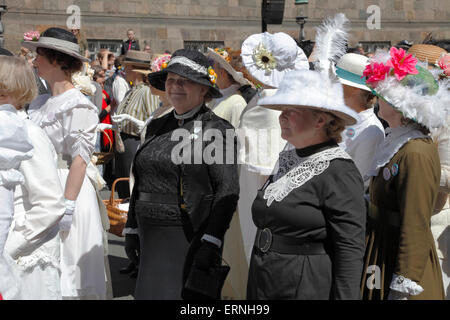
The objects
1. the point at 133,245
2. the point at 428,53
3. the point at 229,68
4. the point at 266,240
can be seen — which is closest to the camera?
the point at 266,240

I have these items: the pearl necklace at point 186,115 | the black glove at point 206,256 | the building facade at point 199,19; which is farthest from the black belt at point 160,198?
the building facade at point 199,19

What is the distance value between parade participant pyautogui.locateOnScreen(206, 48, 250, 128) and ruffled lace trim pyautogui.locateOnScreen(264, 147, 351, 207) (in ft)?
8.09

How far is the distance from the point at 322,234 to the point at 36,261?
1.63 meters

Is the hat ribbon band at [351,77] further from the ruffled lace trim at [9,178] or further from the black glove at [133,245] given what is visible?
the ruffled lace trim at [9,178]

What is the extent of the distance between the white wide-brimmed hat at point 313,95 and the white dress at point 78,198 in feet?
5.44

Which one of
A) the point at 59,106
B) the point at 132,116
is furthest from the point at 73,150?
the point at 132,116

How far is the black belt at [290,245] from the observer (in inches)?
105

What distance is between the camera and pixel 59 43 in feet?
13.4

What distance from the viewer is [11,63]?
302 cm

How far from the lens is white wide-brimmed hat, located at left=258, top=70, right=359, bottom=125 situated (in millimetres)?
2744

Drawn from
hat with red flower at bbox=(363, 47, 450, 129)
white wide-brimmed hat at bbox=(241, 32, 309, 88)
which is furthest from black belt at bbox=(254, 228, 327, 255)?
white wide-brimmed hat at bbox=(241, 32, 309, 88)

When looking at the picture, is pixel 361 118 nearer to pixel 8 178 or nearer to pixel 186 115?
pixel 186 115

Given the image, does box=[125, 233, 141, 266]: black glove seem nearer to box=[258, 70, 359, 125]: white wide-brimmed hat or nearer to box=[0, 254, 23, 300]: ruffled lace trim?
box=[0, 254, 23, 300]: ruffled lace trim
